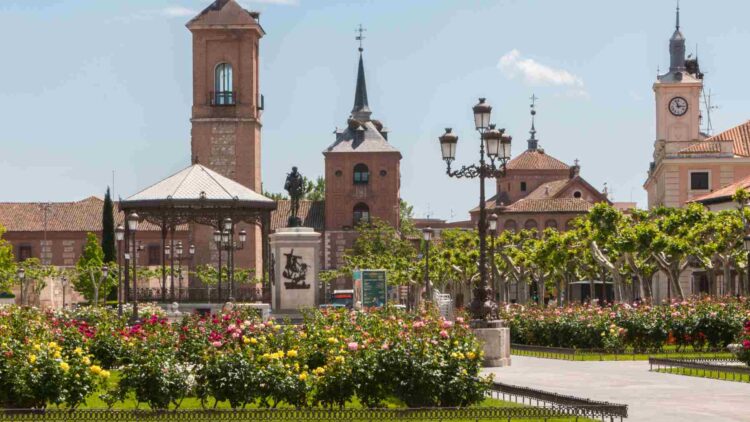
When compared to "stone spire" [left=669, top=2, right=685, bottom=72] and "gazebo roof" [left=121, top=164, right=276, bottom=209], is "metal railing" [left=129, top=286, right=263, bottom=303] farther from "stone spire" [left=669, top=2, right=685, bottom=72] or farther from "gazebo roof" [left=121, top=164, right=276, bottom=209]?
"stone spire" [left=669, top=2, right=685, bottom=72]

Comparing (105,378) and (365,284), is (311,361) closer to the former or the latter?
(105,378)

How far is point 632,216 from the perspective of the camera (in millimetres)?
49312

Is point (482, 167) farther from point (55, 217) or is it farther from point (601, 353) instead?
point (55, 217)

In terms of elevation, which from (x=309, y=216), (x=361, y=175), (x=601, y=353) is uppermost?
(x=361, y=175)

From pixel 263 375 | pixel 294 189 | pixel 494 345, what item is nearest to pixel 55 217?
pixel 294 189

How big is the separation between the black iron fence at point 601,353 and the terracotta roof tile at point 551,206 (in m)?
85.5

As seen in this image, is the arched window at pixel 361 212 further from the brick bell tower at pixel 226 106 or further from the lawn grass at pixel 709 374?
the lawn grass at pixel 709 374

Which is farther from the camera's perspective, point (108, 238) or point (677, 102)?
point (108, 238)

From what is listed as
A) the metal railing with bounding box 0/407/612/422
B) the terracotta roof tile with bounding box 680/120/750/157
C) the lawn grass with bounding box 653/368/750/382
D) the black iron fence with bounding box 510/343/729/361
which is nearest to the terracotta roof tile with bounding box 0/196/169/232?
the terracotta roof tile with bounding box 680/120/750/157

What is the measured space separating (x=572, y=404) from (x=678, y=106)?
70.3 metres

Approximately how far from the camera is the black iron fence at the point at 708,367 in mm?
21953

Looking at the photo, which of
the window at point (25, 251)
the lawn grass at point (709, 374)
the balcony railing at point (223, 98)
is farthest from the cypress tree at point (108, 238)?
the lawn grass at point (709, 374)

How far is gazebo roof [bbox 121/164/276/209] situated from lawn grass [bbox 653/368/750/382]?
22417mm

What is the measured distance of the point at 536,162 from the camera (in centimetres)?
13312
